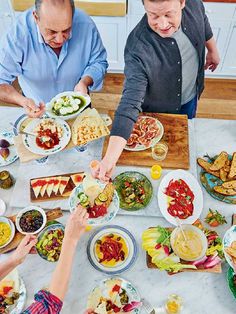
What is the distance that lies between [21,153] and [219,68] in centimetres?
278

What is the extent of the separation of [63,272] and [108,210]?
420 mm

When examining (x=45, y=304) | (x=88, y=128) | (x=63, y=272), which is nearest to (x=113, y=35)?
(x=88, y=128)

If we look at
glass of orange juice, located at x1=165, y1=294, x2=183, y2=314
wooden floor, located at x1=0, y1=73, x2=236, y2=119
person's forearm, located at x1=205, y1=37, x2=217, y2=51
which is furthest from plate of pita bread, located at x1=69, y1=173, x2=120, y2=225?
wooden floor, located at x1=0, y1=73, x2=236, y2=119

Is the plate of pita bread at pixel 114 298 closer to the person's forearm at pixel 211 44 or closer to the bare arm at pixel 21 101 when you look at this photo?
the bare arm at pixel 21 101

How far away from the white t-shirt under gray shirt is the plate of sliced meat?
310 millimetres

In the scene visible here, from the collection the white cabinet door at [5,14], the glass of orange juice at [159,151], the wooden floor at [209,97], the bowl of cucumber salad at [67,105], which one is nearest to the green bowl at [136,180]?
the glass of orange juice at [159,151]

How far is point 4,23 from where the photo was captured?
12.3 feet

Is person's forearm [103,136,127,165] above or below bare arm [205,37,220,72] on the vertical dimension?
below

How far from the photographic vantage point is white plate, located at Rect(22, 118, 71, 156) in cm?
217

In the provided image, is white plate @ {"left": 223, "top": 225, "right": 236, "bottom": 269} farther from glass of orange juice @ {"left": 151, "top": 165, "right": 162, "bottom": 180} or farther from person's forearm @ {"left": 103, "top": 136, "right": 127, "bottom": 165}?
person's forearm @ {"left": 103, "top": 136, "right": 127, "bottom": 165}

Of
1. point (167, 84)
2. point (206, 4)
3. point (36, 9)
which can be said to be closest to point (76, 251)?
point (167, 84)

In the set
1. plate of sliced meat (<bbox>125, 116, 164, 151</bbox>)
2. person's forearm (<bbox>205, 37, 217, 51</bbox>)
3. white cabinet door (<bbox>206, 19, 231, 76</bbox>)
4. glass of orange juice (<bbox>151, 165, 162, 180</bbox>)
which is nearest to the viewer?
glass of orange juice (<bbox>151, 165, 162, 180</bbox>)

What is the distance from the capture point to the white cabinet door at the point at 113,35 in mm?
3571

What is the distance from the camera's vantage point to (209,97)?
4.03 meters
